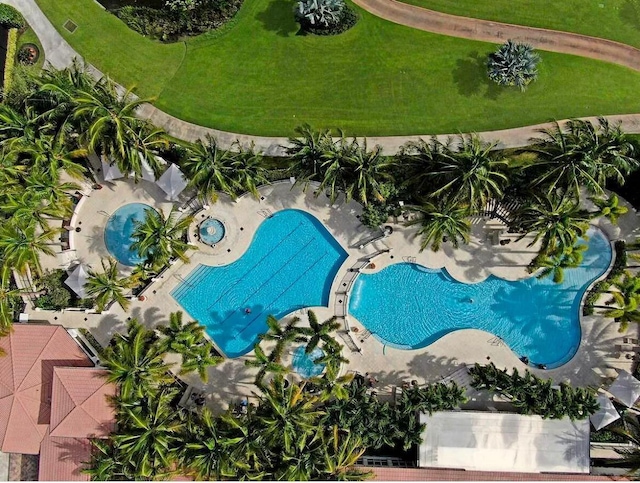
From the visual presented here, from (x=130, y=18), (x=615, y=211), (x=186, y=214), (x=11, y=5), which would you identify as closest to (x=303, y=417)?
(x=186, y=214)

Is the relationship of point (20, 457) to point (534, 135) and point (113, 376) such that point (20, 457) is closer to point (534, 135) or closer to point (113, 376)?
point (113, 376)

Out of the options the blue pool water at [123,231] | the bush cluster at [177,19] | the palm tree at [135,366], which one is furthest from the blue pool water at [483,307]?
the bush cluster at [177,19]

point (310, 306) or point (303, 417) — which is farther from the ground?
point (310, 306)

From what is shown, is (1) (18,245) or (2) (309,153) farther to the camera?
(2) (309,153)

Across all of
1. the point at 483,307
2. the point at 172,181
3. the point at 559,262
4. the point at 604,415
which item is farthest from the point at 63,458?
the point at 604,415

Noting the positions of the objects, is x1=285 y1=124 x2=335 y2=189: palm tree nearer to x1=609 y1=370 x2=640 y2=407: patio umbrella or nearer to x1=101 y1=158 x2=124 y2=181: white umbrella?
x1=101 y1=158 x2=124 y2=181: white umbrella

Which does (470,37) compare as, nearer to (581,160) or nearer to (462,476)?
(581,160)

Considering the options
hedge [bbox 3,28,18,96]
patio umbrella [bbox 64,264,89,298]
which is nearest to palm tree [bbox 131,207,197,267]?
patio umbrella [bbox 64,264,89,298]
